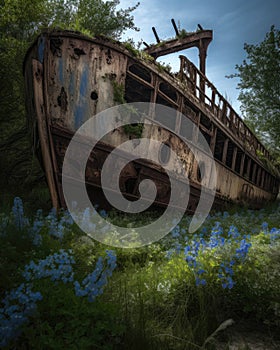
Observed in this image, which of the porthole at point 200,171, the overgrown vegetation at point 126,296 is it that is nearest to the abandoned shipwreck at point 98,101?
the porthole at point 200,171

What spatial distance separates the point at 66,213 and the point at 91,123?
1930 mm

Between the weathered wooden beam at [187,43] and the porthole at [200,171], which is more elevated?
the weathered wooden beam at [187,43]

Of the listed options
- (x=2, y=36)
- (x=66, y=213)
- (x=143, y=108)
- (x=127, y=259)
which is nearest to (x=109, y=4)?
(x=2, y=36)

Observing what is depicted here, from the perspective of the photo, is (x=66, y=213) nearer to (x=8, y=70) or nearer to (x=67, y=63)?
(x=67, y=63)

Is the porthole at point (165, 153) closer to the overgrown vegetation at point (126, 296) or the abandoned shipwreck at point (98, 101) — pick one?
the abandoned shipwreck at point (98, 101)

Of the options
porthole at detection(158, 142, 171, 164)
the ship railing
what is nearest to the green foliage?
the ship railing

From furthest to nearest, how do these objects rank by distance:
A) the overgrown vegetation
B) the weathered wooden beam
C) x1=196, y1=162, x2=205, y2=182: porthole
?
the weathered wooden beam, x1=196, y1=162, x2=205, y2=182: porthole, the overgrown vegetation

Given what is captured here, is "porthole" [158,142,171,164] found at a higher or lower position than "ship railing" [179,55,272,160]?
lower

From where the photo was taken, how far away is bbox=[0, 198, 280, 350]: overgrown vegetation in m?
1.80

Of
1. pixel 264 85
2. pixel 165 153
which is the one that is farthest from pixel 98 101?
pixel 264 85

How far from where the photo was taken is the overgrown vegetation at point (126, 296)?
180 centimetres

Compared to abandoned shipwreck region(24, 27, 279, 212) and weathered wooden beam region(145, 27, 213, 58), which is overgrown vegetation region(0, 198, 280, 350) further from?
weathered wooden beam region(145, 27, 213, 58)

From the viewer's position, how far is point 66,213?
494cm

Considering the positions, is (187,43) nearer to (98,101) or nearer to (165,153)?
(165,153)
